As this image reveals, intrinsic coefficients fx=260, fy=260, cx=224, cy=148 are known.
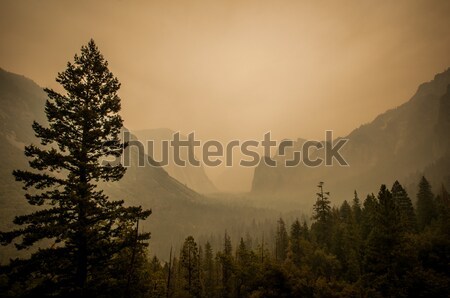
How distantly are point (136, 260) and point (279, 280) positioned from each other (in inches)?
551

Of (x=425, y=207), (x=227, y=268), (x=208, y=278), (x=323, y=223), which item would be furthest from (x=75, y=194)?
(x=425, y=207)

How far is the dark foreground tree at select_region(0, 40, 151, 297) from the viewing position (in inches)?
471

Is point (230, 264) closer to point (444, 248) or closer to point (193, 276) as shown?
point (193, 276)

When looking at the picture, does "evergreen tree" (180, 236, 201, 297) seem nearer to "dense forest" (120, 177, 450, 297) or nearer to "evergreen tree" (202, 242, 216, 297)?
"dense forest" (120, 177, 450, 297)

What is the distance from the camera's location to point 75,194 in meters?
12.6

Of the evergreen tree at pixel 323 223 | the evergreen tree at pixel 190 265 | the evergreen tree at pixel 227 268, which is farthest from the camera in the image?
the evergreen tree at pixel 323 223

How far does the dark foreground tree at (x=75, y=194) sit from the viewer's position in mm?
11953

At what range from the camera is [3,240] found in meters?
11.5

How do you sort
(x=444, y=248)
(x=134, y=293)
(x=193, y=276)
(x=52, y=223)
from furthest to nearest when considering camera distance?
(x=193, y=276)
(x=444, y=248)
(x=134, y=293)
(x=52, y=223)

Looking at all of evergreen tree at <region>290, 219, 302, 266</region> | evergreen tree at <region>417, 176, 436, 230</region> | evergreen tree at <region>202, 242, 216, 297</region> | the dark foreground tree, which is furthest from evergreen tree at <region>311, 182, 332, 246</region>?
the dark foreground tree

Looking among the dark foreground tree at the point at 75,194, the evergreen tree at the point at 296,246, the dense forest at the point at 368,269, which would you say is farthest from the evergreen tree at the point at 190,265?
the dark foreground tree at the point at 75,194

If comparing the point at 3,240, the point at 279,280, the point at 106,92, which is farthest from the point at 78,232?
the point at 279,280

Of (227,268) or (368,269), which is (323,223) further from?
(227,268)

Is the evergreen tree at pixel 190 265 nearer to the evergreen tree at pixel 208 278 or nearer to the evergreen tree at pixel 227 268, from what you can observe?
the evergreen tree at pixel 227 268
